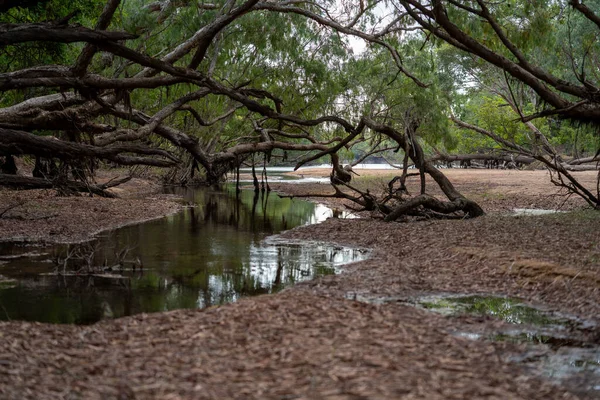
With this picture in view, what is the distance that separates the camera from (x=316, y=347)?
5.68 m

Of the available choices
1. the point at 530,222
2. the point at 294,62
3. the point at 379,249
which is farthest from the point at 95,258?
the point at 294,62

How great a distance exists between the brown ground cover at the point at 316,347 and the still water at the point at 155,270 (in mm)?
1227

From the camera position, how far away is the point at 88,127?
51.1 ft

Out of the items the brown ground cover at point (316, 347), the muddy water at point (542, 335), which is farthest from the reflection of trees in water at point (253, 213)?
the muddy water at point (542, 335)

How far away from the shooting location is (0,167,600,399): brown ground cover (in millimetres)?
4777

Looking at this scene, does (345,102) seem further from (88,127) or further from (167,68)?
(167,68)

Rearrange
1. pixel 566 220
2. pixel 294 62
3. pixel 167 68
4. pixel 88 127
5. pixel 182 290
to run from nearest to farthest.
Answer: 1. pixel 182 290
2. pixel 167 68
3. pixel 566 220
4. pixel 88 127
5. pixel 294 62

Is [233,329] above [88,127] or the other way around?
the other way around

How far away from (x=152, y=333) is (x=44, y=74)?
8.50 metres

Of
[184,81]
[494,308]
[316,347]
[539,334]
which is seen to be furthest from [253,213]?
[316,347]

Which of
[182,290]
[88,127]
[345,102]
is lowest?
[182,290]

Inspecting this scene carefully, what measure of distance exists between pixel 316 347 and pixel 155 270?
6516 millimetres

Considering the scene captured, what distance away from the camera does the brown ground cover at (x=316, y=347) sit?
478 centimetres

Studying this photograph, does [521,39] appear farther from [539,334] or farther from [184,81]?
[539,334]
